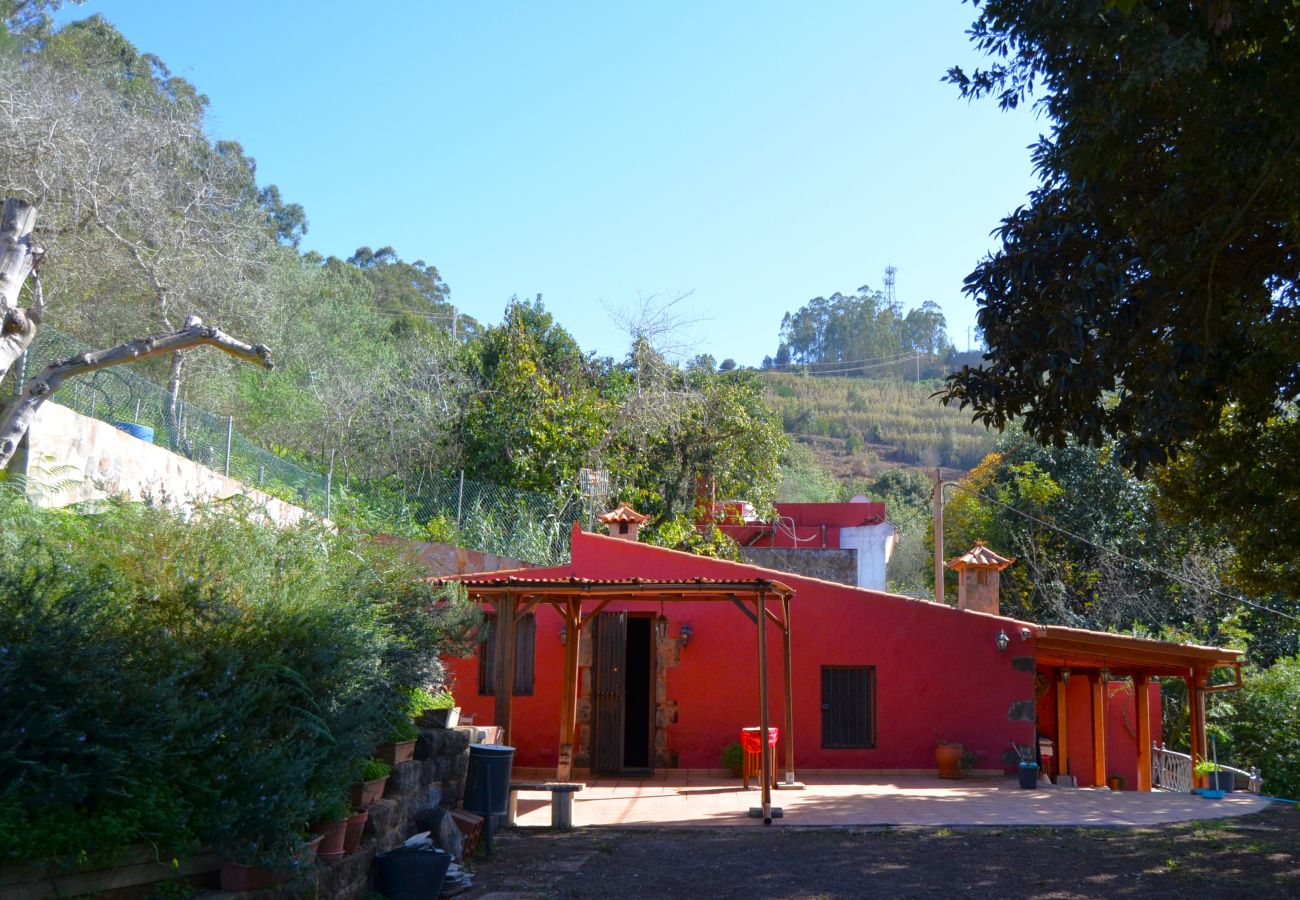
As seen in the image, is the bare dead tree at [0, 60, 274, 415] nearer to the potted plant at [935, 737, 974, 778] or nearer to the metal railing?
the potted plant at [935, 737, 974, 778]

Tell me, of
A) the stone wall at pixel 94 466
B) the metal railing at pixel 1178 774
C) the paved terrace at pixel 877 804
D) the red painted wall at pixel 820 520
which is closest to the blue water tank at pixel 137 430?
the stone wall at pixel 94 466

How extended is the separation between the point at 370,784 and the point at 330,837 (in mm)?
766

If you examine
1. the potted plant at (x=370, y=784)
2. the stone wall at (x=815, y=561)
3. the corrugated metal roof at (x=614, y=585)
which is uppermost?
the stone wall at (x=815, y=561)

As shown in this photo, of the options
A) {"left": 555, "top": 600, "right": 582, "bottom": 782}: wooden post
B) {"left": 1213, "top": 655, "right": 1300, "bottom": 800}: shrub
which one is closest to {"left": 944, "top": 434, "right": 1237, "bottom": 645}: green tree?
{"left": 1213, "top": 655, "right": 1300, "bottom": 800}: shrub

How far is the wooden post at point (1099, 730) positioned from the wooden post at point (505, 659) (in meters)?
10.2

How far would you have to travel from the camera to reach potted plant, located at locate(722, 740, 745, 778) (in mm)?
14914

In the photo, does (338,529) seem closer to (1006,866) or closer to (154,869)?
(154,869)

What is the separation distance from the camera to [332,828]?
6824 millimetres

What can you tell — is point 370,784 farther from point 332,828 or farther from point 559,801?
point 559,801

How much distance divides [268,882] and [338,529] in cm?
423

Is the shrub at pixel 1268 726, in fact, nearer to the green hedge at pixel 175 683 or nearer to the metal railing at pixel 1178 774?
the metal railing at pixel 1178 774

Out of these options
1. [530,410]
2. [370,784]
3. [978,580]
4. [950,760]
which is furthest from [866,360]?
[370,784]

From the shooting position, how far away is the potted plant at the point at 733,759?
48.9ft

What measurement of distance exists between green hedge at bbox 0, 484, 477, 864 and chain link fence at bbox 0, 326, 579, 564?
9.34 ft
